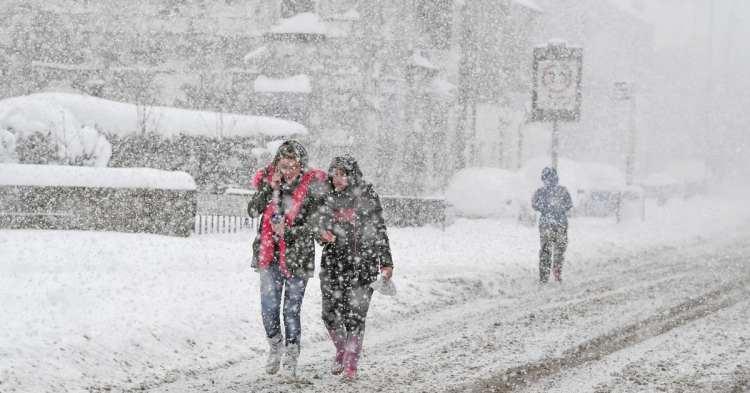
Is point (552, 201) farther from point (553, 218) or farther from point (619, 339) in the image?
point (619, 339)

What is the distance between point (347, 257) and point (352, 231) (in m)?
0.20

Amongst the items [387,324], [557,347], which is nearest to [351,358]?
[557,347]

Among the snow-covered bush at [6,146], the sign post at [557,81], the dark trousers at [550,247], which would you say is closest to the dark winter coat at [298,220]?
the dark trousers at [550,247]

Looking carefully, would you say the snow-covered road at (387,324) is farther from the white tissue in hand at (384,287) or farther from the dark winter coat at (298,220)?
the dark winter coat at (298,220)

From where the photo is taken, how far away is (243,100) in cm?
3300

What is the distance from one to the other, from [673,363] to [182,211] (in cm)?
989

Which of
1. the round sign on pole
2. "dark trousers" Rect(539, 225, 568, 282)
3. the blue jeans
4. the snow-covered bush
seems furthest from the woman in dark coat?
the round sign on pole

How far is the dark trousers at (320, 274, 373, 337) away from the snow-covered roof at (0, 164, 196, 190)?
8745mm

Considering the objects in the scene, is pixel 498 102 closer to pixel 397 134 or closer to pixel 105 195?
pixel 397 134

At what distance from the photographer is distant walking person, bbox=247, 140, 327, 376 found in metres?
6.61

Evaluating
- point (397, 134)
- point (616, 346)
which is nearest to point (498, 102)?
point (397, 134)

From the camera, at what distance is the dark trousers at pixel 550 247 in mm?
13656

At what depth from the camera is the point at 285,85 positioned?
3139 cm

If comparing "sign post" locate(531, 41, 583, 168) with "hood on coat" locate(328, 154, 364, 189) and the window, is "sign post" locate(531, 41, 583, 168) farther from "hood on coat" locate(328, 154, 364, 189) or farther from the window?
the window
